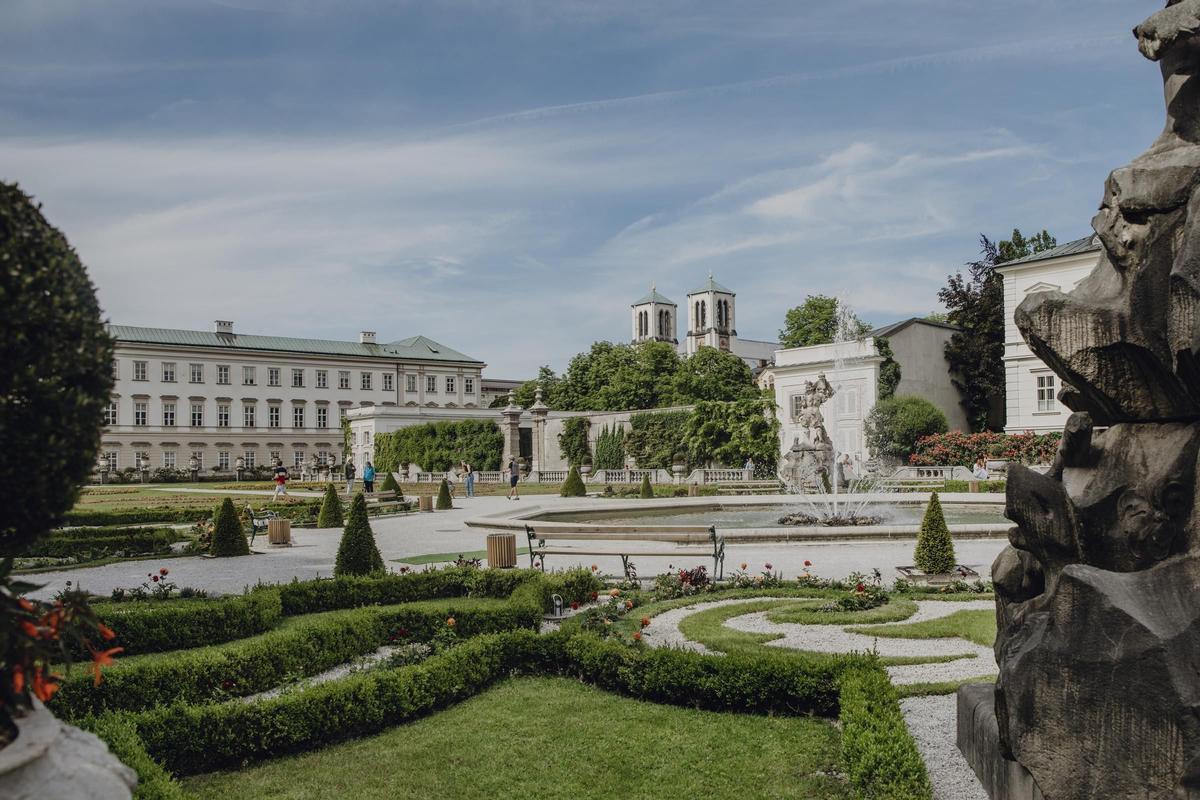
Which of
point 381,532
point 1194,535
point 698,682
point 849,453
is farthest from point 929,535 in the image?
point 849,453

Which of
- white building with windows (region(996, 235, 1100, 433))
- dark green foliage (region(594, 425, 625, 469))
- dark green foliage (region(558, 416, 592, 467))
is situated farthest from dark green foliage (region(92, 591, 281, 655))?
dark green foliage (region(558, 416, 592, 467))

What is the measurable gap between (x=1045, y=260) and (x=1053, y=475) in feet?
122

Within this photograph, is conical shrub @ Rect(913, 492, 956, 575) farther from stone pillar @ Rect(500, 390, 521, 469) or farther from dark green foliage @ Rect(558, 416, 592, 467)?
dark green foliage @ Rect(558, 416, 592, 467)

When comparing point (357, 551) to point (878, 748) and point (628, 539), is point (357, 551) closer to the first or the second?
point (628, 539)

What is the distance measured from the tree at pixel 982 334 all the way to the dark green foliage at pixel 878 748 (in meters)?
40.8

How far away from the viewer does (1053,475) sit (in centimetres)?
449

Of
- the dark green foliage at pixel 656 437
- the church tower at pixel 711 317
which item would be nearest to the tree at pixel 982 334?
the dark green foliage at pixel 656 437

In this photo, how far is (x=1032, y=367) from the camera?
37.8m

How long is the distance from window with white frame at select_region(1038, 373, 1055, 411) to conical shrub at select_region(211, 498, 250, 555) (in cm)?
3214

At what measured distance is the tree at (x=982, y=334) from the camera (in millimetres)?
Answer: 43188

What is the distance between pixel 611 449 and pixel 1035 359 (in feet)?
65.7

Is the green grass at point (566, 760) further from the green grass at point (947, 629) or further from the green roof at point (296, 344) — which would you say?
the green roof at point (296, 344)

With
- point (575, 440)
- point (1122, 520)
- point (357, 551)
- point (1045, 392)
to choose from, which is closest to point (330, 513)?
point (357, 551)

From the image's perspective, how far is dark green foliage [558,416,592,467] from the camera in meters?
48.9
